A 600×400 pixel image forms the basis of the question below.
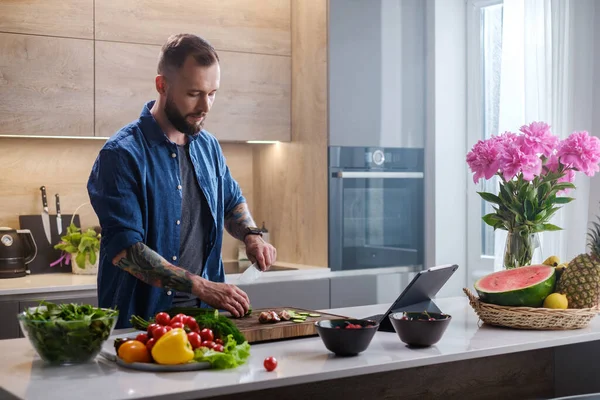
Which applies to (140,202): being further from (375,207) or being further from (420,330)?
(375,207)

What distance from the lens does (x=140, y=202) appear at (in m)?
2.67

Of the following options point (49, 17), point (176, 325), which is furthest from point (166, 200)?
point (49, 17)

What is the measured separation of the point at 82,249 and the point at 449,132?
216 centimetres

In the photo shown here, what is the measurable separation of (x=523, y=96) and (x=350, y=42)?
0.96 metres

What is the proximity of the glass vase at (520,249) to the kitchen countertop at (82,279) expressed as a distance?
164 centimetres

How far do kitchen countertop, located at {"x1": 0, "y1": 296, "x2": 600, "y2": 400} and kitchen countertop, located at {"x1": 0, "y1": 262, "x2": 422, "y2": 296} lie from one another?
4.28ft

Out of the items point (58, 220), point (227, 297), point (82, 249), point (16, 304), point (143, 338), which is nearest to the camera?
point (143, 338)

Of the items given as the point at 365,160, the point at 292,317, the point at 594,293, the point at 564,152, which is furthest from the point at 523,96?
the point at 292,317

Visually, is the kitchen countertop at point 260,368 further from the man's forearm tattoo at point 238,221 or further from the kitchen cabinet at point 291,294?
the kitchen cabinet at point 291,294

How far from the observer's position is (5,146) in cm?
414

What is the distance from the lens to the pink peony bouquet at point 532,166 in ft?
8.63

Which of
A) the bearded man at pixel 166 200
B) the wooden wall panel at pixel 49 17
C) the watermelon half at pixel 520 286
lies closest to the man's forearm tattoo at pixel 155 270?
the bearded man at pixel 166 200

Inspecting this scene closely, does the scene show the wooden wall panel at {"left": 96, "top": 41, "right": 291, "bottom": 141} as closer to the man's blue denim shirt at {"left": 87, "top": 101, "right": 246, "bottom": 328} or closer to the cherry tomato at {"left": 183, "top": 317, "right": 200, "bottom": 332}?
the man's blue denim shirt at {"left": 87, "top": 101, "right": 246, "bottom": 328}

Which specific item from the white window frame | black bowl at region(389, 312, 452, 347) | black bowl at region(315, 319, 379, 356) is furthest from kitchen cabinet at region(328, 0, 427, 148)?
black bowl at region(315, 319, 379, 356)
